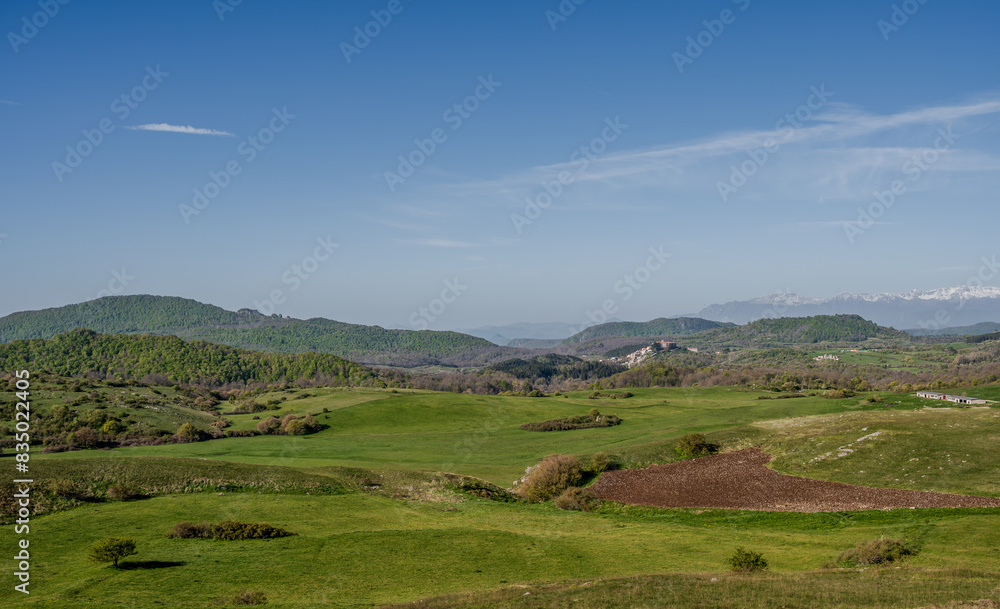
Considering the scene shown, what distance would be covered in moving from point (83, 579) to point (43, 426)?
6951cm

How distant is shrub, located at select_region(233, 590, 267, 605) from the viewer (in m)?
24.6

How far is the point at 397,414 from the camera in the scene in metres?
112

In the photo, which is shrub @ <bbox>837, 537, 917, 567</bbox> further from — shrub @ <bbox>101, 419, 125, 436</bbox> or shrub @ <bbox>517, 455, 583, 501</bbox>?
shrub @ <bbox>101, 419, 125, 436</bbox>

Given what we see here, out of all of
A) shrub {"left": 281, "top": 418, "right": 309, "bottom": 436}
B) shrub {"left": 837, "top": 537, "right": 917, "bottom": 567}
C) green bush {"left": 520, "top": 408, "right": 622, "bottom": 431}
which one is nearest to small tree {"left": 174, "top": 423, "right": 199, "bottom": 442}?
shrub {"left": 281, "top": 418, "right": 309, "bottom": 436}

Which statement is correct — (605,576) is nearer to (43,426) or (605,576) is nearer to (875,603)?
(875,603)

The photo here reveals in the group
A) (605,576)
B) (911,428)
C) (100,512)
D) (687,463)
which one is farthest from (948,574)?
(100,512)

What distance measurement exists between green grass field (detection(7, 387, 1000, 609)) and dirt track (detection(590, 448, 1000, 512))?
1.92m

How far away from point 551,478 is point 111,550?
34660 millimetres

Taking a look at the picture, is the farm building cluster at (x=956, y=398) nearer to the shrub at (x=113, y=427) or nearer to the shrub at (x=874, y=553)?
the shrub at (x=874, y=553)

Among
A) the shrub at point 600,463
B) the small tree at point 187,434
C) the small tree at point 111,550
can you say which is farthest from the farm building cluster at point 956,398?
the small tree at point 187,434

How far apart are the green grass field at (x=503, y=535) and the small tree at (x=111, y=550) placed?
25.3 inches

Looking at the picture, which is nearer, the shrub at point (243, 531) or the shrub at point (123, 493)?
the shrub at point (243, 531)

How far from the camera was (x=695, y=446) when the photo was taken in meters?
60.9

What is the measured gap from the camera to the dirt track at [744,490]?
4212cm
